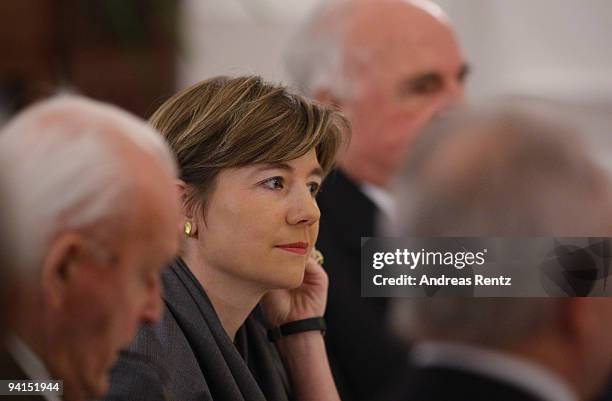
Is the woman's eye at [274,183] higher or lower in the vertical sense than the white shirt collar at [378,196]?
lower

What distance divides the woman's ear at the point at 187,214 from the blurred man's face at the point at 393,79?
105 cm

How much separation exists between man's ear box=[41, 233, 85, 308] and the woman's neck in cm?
63

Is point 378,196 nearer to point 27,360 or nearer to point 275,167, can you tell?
point 275,167

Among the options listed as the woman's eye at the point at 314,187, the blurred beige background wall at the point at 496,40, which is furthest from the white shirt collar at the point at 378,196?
the blurred beige background wall at the point at 496,40

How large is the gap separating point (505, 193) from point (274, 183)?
25.7 inches

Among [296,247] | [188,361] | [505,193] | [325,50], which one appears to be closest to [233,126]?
[296,247]

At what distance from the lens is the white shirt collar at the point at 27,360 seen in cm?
105

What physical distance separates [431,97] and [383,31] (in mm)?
243

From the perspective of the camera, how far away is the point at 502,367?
984 millimetres

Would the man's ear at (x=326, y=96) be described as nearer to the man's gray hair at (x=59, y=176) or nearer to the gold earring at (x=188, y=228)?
the gold earring at (x=188, y=228)

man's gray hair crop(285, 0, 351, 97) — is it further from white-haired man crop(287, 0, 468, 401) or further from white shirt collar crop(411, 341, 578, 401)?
white shirt collar crop(411, 341, 578, 401)

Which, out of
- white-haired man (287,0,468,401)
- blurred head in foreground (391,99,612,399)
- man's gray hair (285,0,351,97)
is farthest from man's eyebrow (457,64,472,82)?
blurred head in foreground (391,99,612,399)

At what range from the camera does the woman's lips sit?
5.27 feet

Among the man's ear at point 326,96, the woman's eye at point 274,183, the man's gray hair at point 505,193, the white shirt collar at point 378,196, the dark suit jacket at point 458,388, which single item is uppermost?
the man's ear at point 326,96
